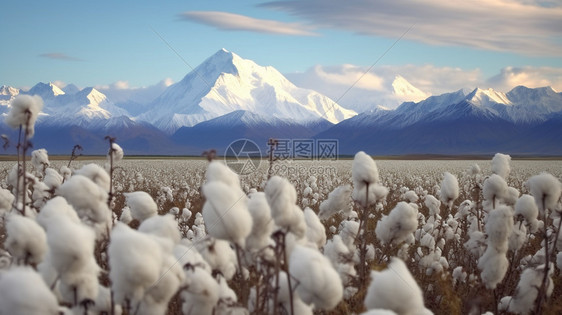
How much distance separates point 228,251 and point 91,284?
0.93 meters

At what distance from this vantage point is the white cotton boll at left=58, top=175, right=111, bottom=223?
293 cm

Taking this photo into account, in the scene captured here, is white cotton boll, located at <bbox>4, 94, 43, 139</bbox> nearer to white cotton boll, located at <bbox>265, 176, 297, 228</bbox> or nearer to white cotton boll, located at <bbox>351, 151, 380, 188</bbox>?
white cotton boll, located at <bbox>265, 176, 297, 228</bbox>

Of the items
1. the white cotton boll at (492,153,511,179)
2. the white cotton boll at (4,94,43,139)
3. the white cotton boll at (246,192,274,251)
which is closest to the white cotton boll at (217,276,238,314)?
the white cotton boll at (246,192,274,251)

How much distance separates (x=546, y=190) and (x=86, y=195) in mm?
3044

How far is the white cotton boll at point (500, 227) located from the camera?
3.67 meters

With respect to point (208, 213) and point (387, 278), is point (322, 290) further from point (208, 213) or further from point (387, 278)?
point (208, 213)

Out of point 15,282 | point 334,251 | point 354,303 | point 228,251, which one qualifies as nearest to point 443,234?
point 354,303

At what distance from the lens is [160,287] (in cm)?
231

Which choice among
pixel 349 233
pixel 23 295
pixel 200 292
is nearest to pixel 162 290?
pixel 200 292

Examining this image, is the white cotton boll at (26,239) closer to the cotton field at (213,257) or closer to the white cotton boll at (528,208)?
the cotton field at (213,257)

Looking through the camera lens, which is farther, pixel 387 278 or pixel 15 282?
pixel 387 278

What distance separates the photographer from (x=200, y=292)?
2.51m

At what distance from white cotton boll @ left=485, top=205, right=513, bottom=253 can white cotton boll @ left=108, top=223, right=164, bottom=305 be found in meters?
2.46

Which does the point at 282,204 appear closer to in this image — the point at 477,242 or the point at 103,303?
the point at 103,303
